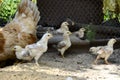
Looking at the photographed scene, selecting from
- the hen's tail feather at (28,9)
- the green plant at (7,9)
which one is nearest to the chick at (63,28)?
the hen's tail feather at (28,9)

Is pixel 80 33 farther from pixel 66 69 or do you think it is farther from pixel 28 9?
pixel 66 69

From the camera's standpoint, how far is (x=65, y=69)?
6008 mm

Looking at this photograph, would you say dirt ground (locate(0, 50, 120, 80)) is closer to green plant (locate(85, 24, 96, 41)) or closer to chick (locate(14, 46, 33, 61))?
chick (locate(14, 46, 33, 61))

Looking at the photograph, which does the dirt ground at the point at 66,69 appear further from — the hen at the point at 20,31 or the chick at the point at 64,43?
the hen at the point at 20,31

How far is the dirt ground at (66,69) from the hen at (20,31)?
1.37 feet

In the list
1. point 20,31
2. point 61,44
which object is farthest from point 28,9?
point 61,44

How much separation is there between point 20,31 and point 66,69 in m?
1.24

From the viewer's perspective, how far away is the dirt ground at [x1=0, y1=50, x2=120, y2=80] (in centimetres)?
542

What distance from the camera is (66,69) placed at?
602cm

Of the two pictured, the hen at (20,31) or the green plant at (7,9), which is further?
the green plant at (7,9)

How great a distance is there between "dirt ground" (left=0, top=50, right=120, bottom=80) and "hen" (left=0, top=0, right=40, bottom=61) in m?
0.42

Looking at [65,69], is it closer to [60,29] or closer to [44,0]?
[60,29]

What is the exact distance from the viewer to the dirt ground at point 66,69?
5.42 m

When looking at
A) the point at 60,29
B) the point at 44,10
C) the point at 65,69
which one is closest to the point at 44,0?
the point at 44,10
